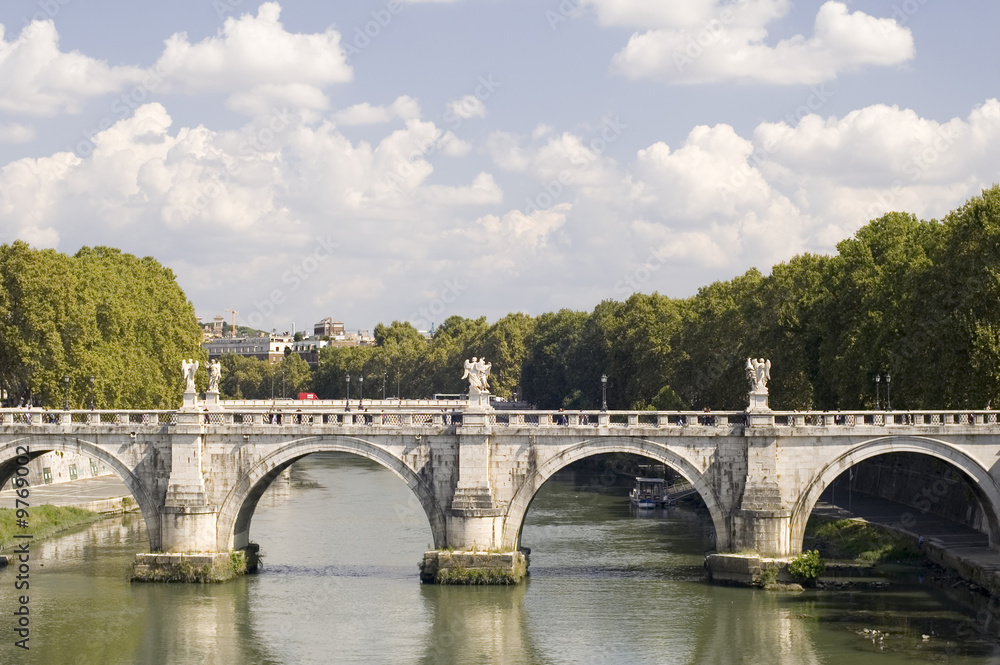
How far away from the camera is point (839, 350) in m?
67.4

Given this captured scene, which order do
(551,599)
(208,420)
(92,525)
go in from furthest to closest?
(92,525)
(208,420)
(551,599)

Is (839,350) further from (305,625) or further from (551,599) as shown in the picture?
(305,625)

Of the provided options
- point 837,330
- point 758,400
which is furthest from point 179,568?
point 837,330

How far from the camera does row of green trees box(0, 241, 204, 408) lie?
7194 cm

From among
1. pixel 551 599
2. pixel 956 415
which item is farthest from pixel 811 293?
pixel 551 599

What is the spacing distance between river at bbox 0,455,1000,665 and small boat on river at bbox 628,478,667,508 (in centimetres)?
1363

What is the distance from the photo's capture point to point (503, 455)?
167ft

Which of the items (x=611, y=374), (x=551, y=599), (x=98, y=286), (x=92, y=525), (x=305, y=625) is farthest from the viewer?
(x=611, y=374)

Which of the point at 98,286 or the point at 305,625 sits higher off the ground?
the point at 98,286

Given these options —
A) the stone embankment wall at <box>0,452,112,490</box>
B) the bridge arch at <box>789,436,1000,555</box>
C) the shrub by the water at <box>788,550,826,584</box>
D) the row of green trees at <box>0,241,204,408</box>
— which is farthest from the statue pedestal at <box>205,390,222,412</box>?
the stone embankment wall at <box>0,452,112,490</box>

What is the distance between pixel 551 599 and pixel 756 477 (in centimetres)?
871

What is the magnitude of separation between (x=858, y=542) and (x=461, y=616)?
19125 mm

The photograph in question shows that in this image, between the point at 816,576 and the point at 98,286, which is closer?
the point at 816,576

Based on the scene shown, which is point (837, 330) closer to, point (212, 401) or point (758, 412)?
point (758, 412)
